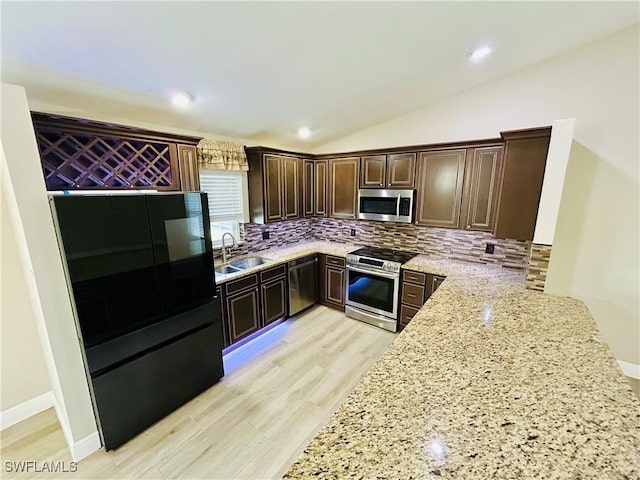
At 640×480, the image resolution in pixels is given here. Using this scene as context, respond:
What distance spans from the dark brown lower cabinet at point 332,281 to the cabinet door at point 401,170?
125 cm

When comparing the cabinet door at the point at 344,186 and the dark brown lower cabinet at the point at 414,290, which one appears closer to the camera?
the dark brown lower cabinet at the point at 414,290

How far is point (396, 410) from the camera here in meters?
1.02

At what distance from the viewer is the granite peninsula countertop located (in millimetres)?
810

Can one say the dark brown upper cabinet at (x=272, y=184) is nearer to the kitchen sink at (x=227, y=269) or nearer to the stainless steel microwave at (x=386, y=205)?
the kitchen sink at (x=227, y=269)

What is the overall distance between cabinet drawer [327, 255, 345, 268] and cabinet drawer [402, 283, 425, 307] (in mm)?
886

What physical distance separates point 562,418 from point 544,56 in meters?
3.11

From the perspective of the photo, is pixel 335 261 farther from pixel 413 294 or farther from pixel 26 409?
pixel 26 409

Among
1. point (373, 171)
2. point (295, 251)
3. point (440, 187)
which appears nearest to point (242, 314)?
point (295, 251)

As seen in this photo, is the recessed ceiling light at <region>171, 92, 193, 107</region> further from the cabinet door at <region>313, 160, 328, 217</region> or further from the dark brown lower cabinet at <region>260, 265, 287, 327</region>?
the cabinet door at <region>313, 160, 328, 217</region>

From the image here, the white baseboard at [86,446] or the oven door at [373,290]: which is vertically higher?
the oven door at [373,290]

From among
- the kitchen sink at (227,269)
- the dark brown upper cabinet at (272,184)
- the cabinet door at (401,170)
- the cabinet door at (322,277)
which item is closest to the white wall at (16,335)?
the kitchen sink at (227,269)

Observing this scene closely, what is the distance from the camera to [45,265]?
1.63 m

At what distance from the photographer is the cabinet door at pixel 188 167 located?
2.56 metres

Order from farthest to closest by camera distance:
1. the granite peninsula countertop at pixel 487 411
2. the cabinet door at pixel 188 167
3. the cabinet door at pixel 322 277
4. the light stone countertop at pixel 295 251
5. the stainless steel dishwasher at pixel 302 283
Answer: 1. the cabinet door at pixel 322 277
2. the stainless steel dishwasher at pixel 302 283
3. the light stone countertop at pixel 295 251
4. the cabinet door at pixel 188 167
5. the granite peninsula countertop at pixel 487 411
